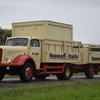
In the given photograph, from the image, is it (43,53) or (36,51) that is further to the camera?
(43,53)

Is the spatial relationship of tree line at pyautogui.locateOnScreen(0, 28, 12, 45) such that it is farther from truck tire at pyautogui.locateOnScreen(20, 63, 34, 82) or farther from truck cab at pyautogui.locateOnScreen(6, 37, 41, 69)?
truck tire at pyautogui.locateOnScreen(20, 63, 34, 82)

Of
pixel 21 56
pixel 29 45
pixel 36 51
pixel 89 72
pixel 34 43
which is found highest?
pixel 34 43

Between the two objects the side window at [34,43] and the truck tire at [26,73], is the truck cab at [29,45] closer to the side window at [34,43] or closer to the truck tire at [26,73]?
the side window at [34,43]

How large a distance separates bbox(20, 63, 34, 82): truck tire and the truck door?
0.87 metres

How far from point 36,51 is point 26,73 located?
1885 mm

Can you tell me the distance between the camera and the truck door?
23203 mm

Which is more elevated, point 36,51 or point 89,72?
point 36,51

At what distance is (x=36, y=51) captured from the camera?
23.6 m

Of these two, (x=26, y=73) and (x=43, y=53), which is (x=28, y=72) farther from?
(x=43, y=53)

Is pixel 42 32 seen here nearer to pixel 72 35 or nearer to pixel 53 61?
pixel 53 61

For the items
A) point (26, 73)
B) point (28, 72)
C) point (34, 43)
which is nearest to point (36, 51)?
point (34, 43)

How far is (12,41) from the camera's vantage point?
938 inches

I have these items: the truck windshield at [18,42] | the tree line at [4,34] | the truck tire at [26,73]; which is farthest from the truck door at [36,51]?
the tree line at [4,34]

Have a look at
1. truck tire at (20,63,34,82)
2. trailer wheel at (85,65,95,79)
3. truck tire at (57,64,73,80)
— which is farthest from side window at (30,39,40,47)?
trailer wheel at (85,65,95,79)
